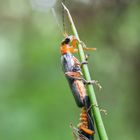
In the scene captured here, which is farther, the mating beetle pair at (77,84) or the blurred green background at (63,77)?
the blurred green background at (63,77)

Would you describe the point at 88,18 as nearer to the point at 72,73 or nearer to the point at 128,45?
the point at 128,45

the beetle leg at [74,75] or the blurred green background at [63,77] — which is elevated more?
the blurred green background at [63,77]

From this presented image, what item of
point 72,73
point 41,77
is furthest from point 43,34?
point 72,73

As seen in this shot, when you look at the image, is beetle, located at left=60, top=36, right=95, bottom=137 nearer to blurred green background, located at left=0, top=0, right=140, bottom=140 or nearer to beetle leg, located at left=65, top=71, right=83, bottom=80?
beetle leg, located at left=65, top=71, right=83, bottom=80

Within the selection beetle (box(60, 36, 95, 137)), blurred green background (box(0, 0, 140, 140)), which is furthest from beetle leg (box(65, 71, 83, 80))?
blurred green background (box(0, 0, 140, 140))

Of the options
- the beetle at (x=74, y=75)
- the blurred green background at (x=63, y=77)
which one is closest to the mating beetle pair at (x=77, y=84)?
the beetle at (x=74, y=75)

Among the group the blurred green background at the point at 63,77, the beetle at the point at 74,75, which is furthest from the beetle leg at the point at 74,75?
the blurred green background at the point at 63,77

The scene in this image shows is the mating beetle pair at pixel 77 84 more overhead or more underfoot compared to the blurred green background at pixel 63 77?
more underfoot

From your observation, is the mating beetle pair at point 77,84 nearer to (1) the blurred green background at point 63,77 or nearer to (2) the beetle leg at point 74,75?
(2) the beetle leg at point 74,75

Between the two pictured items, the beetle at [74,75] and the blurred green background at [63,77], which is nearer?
the beetle at [74,75]

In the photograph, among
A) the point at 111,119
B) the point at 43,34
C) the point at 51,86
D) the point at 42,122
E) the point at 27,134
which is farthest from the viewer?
the point at 43,34
